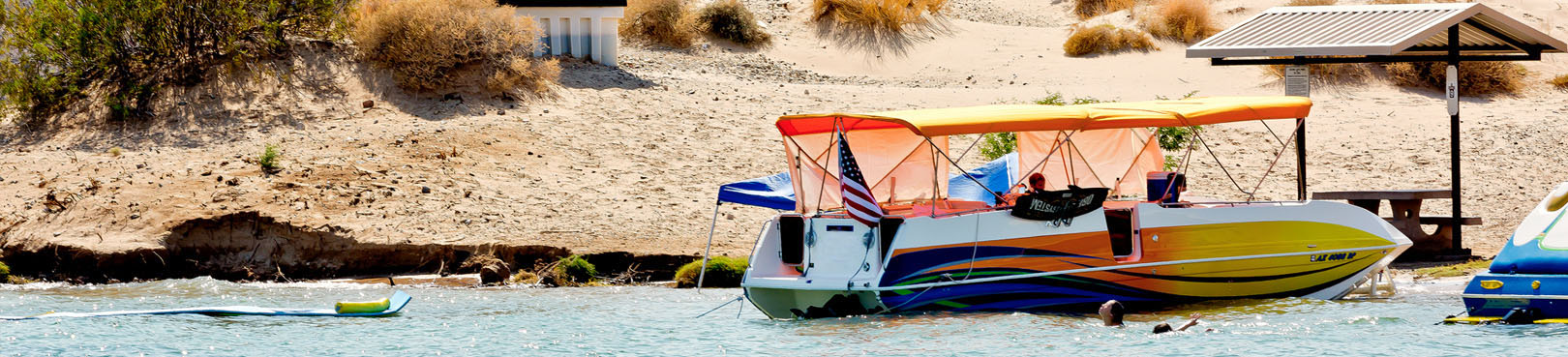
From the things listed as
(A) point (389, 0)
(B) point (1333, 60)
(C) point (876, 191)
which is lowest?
(C) point (876, 191)

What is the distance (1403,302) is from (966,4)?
24300 millimetres

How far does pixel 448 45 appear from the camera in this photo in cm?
2827

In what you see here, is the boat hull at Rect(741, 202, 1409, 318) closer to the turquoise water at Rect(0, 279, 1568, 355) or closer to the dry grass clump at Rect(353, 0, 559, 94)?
the turquoise water at Rect(0, 279, 1568, 355)

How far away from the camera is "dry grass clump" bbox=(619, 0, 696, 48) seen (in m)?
34.3

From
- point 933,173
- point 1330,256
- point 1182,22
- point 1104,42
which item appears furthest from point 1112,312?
point 1182,22

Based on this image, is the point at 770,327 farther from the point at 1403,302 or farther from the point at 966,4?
the point at 966,4

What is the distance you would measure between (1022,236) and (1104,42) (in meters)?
19.7

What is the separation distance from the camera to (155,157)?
25.5 meters

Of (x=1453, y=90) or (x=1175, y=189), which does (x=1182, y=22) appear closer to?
(x=1453, y=90)

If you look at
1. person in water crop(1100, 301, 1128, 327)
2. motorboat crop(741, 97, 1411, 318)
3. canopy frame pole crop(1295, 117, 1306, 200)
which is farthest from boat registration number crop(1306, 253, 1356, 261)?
person in water crop(1100, 301, 1128, 327)

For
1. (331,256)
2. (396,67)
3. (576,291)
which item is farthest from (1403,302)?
(396,67)

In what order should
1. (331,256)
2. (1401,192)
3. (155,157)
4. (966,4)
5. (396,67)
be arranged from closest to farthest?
1. (1401,192)
2. (331,256)
3. (155,157)
4. (396,67)
5. (966,4)

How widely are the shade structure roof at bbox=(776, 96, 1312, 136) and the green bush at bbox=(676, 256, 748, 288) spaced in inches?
163

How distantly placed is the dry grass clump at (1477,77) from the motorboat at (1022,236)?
46.2ft
